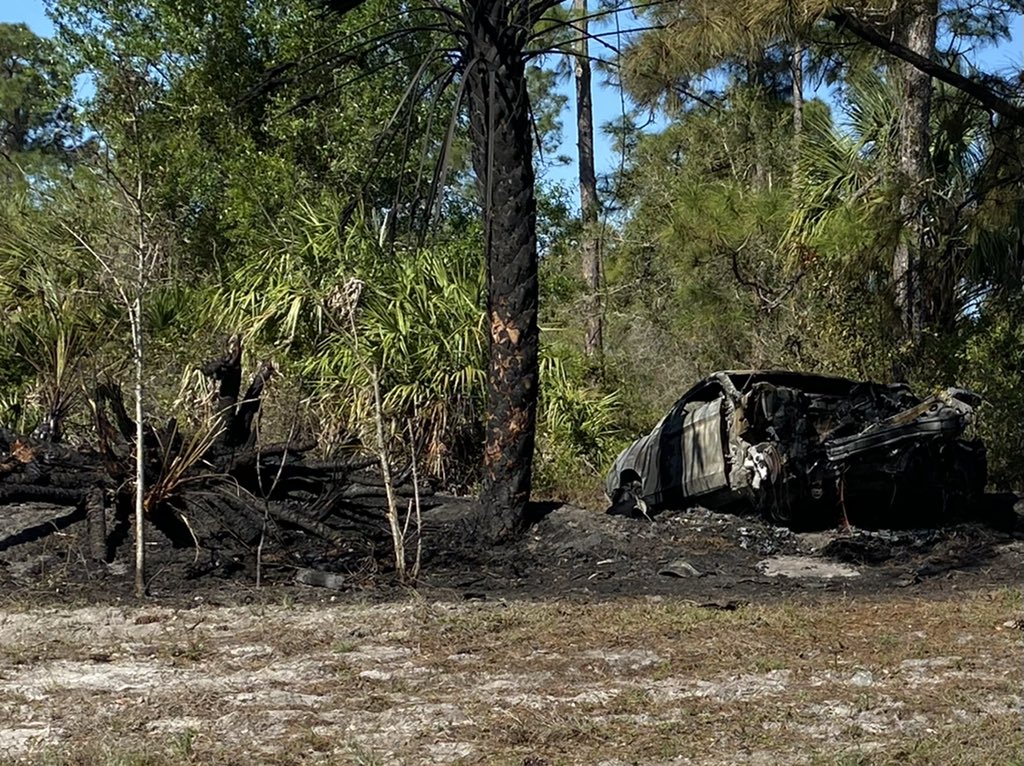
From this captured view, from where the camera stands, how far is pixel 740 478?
11055mm

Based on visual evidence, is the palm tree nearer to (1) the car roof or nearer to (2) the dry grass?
(1) the car roof

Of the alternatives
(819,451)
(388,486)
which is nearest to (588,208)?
(819,451)

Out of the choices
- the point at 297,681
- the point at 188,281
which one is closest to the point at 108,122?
the point at 188,281

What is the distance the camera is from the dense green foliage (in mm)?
10984

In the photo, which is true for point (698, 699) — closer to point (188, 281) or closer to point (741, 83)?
point (188, 281)

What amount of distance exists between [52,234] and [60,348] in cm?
95

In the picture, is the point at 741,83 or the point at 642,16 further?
the point at 741,83

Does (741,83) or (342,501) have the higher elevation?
(741,83)

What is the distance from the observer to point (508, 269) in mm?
10141

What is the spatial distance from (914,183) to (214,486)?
827 cm

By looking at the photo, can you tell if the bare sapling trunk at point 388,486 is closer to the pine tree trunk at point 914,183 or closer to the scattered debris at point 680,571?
the scattered debris at point 680,571

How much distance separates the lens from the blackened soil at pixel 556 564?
867cm

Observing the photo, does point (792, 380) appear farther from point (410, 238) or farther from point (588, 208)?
point (588, 208)

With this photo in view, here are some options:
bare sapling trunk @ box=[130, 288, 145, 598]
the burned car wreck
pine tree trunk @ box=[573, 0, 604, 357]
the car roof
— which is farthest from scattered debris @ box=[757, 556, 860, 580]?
pine tree trunk @ box=[573, 0, 604, 357]
